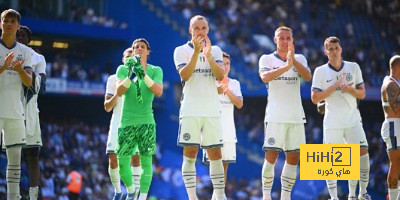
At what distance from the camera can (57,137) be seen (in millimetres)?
26438

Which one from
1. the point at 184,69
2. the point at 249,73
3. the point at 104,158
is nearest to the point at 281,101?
the point at 184,69

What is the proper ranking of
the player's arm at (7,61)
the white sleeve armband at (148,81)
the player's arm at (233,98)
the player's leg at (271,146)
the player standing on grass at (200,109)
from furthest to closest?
the player's arm at (233,98), the player's leg at (271,146), the white sleeve armband at (148,81), the player standing on grass at (200,109), the player's arm at (7,61)

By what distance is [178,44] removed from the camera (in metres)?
32.0

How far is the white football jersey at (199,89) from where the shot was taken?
10297 mm

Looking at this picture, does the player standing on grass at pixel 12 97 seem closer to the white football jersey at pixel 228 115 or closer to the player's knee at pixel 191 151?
the player's knee at pixel 191 151

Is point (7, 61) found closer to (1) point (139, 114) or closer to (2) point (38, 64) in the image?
(2) point (38, 64)

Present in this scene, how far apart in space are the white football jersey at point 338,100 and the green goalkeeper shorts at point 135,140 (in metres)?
2.62

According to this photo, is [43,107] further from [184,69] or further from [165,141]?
[184,69]

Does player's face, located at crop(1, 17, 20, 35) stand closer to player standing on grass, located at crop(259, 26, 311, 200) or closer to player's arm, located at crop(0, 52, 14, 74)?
player's arm, located at crop(0, 52, 14, 74)

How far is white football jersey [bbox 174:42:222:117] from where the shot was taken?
33.8ft

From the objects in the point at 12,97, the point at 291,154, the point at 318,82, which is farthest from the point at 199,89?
the point at 12,97

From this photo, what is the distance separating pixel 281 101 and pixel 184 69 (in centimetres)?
190

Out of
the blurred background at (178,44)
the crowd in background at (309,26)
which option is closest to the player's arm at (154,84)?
the blurred background at (178,44)

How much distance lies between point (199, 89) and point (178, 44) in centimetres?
2177
